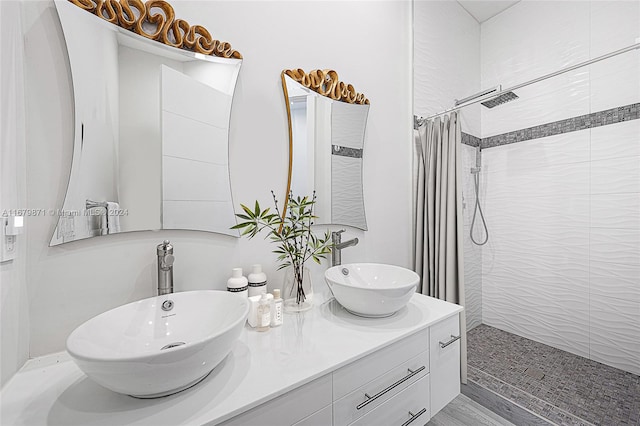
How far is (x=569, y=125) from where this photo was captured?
1.96 m

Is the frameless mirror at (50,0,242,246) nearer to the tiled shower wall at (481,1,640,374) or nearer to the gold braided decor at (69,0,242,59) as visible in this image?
the gold braided decor at (69,0,242,59)

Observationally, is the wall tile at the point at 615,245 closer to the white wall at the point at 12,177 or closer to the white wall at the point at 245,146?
the white wall at the point at 245,146

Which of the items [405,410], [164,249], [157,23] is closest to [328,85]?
[157,23]

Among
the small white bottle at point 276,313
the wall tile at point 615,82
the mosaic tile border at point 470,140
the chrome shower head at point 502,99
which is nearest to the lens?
the small white bottle at point 276,313

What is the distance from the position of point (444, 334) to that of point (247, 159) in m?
1.12

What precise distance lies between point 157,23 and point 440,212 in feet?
5.59

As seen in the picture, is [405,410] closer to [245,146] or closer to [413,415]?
[413,415]

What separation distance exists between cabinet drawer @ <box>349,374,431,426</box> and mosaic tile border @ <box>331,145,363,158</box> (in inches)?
44.0

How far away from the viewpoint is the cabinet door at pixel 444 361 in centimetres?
111

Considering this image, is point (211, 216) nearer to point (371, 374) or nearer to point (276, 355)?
point (276, 355)

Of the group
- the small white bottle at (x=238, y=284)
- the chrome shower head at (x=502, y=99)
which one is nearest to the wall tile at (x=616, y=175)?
the chrome shower head at (x=502, y=99)

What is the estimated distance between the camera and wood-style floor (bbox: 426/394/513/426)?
145cm

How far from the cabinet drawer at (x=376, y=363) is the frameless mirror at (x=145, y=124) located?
0.69 metres

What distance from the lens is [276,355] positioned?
33.2 inches
